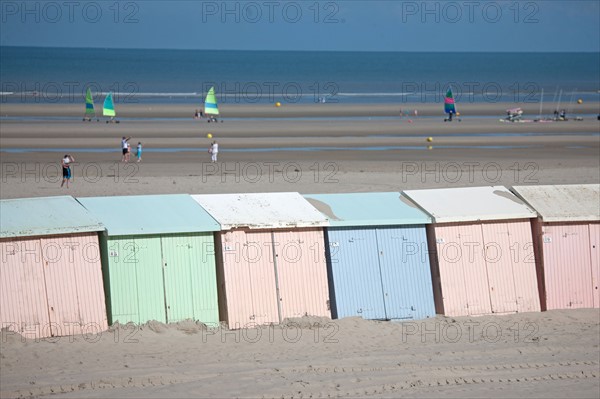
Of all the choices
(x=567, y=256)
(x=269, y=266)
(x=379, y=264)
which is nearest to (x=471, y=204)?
(x=567, y=256)

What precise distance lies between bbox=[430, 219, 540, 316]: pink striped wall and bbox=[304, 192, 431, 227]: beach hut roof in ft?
2.17

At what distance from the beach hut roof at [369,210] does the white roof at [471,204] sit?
28 centimetres

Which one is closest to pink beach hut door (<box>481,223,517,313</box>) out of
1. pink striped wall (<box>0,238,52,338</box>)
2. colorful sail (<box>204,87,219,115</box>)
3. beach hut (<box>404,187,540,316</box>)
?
beach hut (<box>404,187,540,316</box>)

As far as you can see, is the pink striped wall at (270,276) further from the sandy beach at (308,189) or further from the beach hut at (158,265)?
the sandy beach at (308,189)

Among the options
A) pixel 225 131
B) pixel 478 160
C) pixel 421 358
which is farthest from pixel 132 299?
A: pixel 225 131

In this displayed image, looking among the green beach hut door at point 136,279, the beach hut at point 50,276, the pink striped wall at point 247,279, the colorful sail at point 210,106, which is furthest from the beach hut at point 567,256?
the colorful sail at point 210,106

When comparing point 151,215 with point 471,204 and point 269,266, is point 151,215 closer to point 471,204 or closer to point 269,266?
point 269,266

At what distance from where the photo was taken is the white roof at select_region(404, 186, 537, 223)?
56.6 feet

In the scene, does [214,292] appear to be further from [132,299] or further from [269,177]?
[269,177]

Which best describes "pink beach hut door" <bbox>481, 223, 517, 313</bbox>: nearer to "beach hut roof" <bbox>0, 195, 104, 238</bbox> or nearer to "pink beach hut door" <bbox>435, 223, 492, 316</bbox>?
"pink beach hut door" <bbox>435, 223, 492, 316</bbox>

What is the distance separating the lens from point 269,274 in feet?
53.3

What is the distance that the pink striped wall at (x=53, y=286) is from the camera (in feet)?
49.1

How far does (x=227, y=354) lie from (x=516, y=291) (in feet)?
20.5

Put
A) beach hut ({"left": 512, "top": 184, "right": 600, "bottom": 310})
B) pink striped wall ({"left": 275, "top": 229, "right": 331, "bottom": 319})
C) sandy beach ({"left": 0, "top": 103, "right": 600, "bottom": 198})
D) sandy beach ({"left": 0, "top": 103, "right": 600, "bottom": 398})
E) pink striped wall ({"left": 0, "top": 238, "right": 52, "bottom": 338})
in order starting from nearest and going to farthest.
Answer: sandy beach ({"left": 0, "top": 103, "right": 600, "bottom": 398}), pink striped wall ({"left": 0, "top": 238, "right": 52, "bottom": 338}), pink striped wall ({"left": 275, "top": 229, "right": 331, "bottom": 319}), beach hut ({"left": 512, "top": 184, "right": 600, "bottom": 310}), sandy beach ({"left": 0, "top": 103, "right": 600, "bottom": 198})
